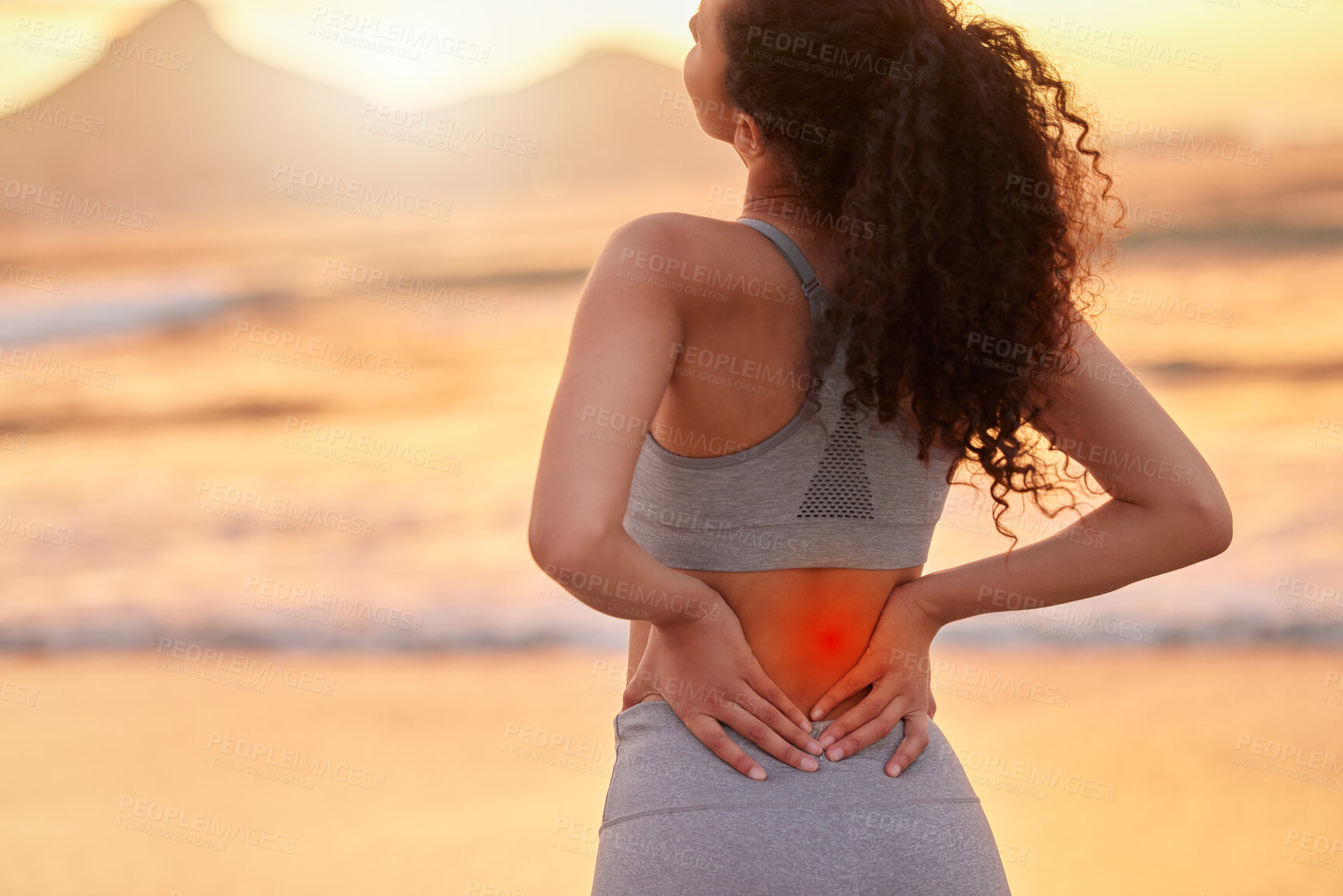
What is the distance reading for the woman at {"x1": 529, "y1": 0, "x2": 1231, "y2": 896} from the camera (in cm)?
88

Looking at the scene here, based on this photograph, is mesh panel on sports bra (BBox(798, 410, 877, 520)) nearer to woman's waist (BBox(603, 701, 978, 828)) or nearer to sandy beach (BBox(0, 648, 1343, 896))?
woman's waist (BBox(603, 701, 978, 828))

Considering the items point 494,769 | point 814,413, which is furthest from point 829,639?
point 494,769

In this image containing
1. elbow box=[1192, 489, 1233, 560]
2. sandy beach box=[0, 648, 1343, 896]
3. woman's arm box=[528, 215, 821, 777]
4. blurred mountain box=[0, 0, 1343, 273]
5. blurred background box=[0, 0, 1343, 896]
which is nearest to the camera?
woman's arm box=[528, 215, 821, 777]

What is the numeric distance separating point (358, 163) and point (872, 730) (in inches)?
367

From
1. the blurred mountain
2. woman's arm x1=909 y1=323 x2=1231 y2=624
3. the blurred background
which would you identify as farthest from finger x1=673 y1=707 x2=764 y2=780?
the blurred mountain

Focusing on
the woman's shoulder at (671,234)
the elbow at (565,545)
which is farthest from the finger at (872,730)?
the woman's shoulder at (671,234)

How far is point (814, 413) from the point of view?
950 millimetres

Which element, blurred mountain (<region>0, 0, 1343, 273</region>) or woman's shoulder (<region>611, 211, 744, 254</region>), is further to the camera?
blurred mountain (<region>0, 0, 1343, 273</region>)

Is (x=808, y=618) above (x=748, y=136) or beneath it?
beneath

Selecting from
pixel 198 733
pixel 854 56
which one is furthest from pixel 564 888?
pixel 854 56

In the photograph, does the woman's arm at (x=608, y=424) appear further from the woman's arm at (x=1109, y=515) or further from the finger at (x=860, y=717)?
the woman's arm at (x=1109, y=515)

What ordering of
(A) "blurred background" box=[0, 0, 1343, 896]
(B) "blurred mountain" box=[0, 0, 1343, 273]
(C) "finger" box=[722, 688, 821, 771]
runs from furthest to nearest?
(B) "blurred mountain" box=[0, 0, 1343, 273] < (A) "blurred background" box=[0, 0, 1343, 896] < (C) "finger" box=[722, 688, 821, 771]

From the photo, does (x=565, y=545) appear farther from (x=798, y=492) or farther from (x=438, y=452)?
(x=438, y=452)

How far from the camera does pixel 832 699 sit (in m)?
1.05
